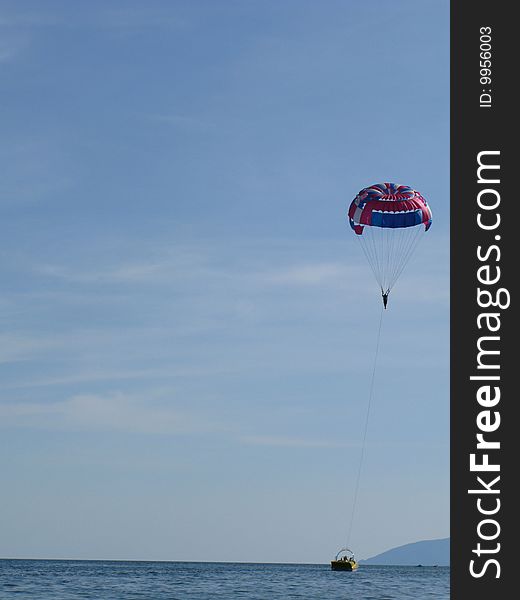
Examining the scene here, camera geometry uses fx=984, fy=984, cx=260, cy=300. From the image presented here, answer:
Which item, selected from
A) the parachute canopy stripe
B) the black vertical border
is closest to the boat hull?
the parachute canopy stripe

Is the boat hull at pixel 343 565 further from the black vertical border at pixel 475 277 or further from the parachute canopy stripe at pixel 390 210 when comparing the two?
the black vertical border at pixel 475 277

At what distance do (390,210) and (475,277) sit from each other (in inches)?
1058

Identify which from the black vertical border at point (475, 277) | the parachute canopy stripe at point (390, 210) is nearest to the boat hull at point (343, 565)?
the parachute canopy stripe at point (390, 210)

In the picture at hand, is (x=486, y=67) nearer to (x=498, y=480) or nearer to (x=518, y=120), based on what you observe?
(x=518, y=120)

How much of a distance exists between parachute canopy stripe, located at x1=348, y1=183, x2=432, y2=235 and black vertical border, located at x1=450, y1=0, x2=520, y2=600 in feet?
82.2

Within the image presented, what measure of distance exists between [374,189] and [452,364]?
2823 cm

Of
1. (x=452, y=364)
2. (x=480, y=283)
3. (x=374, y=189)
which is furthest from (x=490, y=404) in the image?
(x=374, y=189)

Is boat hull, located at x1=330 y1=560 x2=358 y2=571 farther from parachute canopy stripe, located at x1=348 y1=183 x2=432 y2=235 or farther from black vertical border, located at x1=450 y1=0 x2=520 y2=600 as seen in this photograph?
black vertical border, located at x1=450 y1=0 x2=520 y2=600

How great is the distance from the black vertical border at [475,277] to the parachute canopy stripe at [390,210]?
82.2 feet

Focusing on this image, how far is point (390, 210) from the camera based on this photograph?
151 feet

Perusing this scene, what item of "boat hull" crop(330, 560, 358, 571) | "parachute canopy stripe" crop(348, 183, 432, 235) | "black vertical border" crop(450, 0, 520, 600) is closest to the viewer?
"black vertical border" crop(450, 0, 520, 600)

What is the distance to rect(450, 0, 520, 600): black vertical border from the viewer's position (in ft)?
62.4

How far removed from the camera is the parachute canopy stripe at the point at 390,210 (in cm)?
4606

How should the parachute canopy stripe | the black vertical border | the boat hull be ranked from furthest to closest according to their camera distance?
the boat hull
the parachute canopy stripe
the black vertical border
